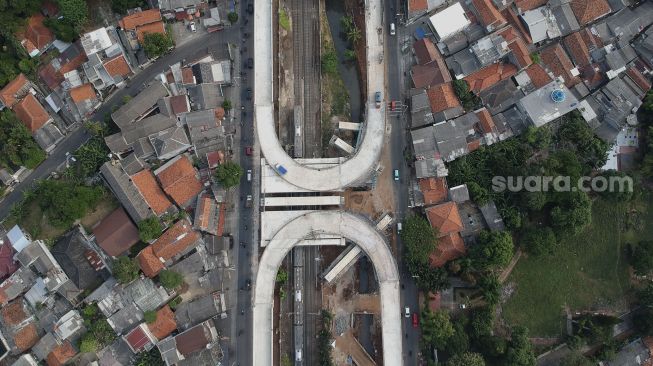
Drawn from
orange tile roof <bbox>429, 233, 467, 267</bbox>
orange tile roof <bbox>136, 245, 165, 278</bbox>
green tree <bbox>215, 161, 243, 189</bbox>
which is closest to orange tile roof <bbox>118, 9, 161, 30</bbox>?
green tree <bbox>215, 161, 243, 189</bbox>

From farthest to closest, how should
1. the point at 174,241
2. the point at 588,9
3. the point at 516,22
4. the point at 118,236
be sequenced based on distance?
the point at 516,22 → the point at 588,9 → the point at 174,241 → the point at 118,236

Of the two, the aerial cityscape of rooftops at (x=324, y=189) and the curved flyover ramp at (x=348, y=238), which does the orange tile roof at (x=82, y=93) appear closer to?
the aerial cityscape of rooftops at (x=324, y=189)

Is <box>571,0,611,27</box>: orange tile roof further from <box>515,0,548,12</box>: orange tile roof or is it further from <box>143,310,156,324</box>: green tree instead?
<box>143,310,156,324</box>: green tree

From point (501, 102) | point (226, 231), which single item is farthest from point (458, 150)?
point (226, 231)

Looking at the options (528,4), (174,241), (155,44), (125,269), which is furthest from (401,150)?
(125,269)

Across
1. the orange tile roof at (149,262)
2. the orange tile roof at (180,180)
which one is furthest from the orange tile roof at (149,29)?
the orange tile roof at (149,262)

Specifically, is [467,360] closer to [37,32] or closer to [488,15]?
[488,15]

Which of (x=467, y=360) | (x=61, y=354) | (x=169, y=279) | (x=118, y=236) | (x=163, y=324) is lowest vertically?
(x=467, y=360)

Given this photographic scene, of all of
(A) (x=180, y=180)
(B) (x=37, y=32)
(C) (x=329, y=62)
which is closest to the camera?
(A) (x=180, y=180)
